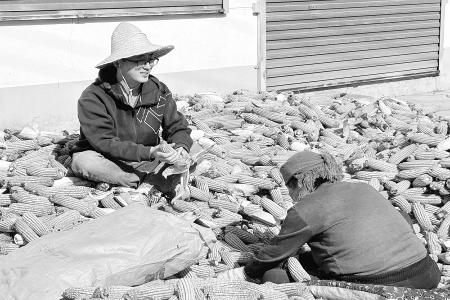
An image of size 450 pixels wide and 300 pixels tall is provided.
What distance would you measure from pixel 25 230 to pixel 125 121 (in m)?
1.29

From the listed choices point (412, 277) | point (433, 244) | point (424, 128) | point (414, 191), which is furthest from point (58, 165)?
point (424, 128)

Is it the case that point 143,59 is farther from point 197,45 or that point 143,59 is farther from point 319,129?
point 197,45

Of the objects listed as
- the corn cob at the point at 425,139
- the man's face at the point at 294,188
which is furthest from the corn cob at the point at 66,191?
the corn cob at the point at 425,139

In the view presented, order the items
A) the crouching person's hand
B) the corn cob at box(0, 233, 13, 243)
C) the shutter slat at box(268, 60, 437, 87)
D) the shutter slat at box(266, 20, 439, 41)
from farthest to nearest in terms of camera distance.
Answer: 1. the shutter slat at box(268, 60, 437, 87)
2. the shutter slat at box(266, 20, 439, 41)
3. the corn cob at box(0, 233, 13, 243)
4. the crouching person's hand

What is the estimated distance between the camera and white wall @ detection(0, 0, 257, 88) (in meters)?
8.73

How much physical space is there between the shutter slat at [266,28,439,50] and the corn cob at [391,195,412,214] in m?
4.43

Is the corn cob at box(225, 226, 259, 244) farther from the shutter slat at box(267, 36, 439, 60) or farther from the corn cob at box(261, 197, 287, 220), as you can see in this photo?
the shutter slat at box(267, 36, 439, 60)

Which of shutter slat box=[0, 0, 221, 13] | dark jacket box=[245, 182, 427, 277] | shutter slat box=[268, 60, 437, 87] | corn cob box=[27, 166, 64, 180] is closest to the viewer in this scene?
dark jacket box=[245, 182, 427, 277]

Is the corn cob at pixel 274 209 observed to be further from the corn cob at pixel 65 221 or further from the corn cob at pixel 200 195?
the corn cob at pixel 65 221

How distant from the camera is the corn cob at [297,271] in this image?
5141 millimetres

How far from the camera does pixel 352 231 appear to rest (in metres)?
4.82

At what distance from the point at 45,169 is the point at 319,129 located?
305cm

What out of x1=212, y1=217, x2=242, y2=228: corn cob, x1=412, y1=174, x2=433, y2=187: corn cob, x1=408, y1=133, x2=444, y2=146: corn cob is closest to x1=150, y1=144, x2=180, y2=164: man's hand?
x1=212, y1=217, x2=242, y2=228: corn cob

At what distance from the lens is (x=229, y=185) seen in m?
7.00
